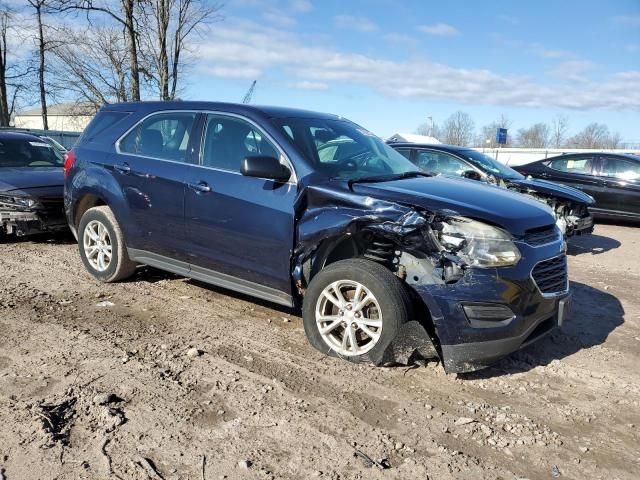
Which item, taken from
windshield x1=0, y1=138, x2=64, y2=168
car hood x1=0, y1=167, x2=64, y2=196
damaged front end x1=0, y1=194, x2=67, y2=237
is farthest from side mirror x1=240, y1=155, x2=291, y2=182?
windshield x1=0, y1=138, x2=64, y2=168

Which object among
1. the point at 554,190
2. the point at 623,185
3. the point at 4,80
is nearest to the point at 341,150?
the point at 554,190

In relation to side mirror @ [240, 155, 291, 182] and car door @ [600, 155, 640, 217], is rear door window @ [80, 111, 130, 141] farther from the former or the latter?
car door @ [600, 155, 640, 217]

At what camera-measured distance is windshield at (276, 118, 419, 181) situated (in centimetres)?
436

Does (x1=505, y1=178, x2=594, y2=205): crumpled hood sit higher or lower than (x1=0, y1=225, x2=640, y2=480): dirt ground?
higher

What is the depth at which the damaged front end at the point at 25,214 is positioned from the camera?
7211 mm

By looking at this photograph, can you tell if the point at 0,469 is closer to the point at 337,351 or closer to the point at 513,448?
the point at 337,351

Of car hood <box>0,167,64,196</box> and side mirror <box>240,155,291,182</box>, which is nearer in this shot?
side mirror <box>240,155,291,182</box>

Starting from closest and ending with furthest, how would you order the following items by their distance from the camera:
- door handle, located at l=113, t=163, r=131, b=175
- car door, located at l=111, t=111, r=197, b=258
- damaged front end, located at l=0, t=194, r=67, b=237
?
car door, located at l=111, t=111, r=197, b=258
door handle, located at l=113, t=163, r=131, b=175
damaged front end, located at l=0, t=194, r=67, b=237

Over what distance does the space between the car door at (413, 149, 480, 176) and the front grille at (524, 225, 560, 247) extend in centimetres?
520

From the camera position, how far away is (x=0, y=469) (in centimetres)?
259

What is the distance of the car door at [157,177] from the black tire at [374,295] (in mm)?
1533

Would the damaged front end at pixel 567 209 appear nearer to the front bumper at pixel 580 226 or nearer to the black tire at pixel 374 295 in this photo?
the front bumper at pixel 580 226

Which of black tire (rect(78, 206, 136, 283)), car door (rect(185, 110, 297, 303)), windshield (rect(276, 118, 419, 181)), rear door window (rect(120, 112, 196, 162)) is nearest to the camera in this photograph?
car door (rect(185, 110, 297, 303))

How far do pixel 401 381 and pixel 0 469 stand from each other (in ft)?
7.80
